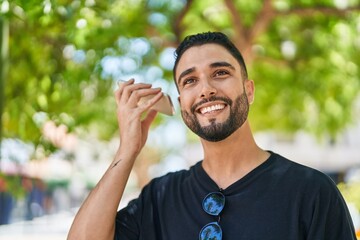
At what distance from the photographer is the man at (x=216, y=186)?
2172 millimetres

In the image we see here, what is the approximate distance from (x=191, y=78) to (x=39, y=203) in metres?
21.5

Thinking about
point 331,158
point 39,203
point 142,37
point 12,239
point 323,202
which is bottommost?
point 323,202

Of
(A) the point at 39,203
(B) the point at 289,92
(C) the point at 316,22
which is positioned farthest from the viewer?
(A) the point at 39,203

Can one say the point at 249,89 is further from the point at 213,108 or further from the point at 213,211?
the point at 213,211

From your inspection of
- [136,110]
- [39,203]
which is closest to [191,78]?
[136,110]

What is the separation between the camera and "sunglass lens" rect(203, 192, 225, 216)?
2.26 meters

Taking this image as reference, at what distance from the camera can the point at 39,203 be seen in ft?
75.5

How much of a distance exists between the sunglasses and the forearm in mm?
359

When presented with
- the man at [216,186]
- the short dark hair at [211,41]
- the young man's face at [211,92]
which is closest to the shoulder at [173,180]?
the man at [216,186]

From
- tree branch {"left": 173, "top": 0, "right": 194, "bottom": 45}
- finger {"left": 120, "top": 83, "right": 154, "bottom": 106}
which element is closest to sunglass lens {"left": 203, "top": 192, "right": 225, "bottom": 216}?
finger {"left": 120, "top": 83, "right": 154, "bottom": 106}

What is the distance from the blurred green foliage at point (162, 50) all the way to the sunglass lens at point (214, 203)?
1.36 metres

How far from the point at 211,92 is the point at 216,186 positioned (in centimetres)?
36

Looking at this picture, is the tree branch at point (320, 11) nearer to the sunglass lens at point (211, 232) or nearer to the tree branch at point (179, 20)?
the tree branch at point (179, 20)

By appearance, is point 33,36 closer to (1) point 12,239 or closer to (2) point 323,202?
(2) point 323,202
